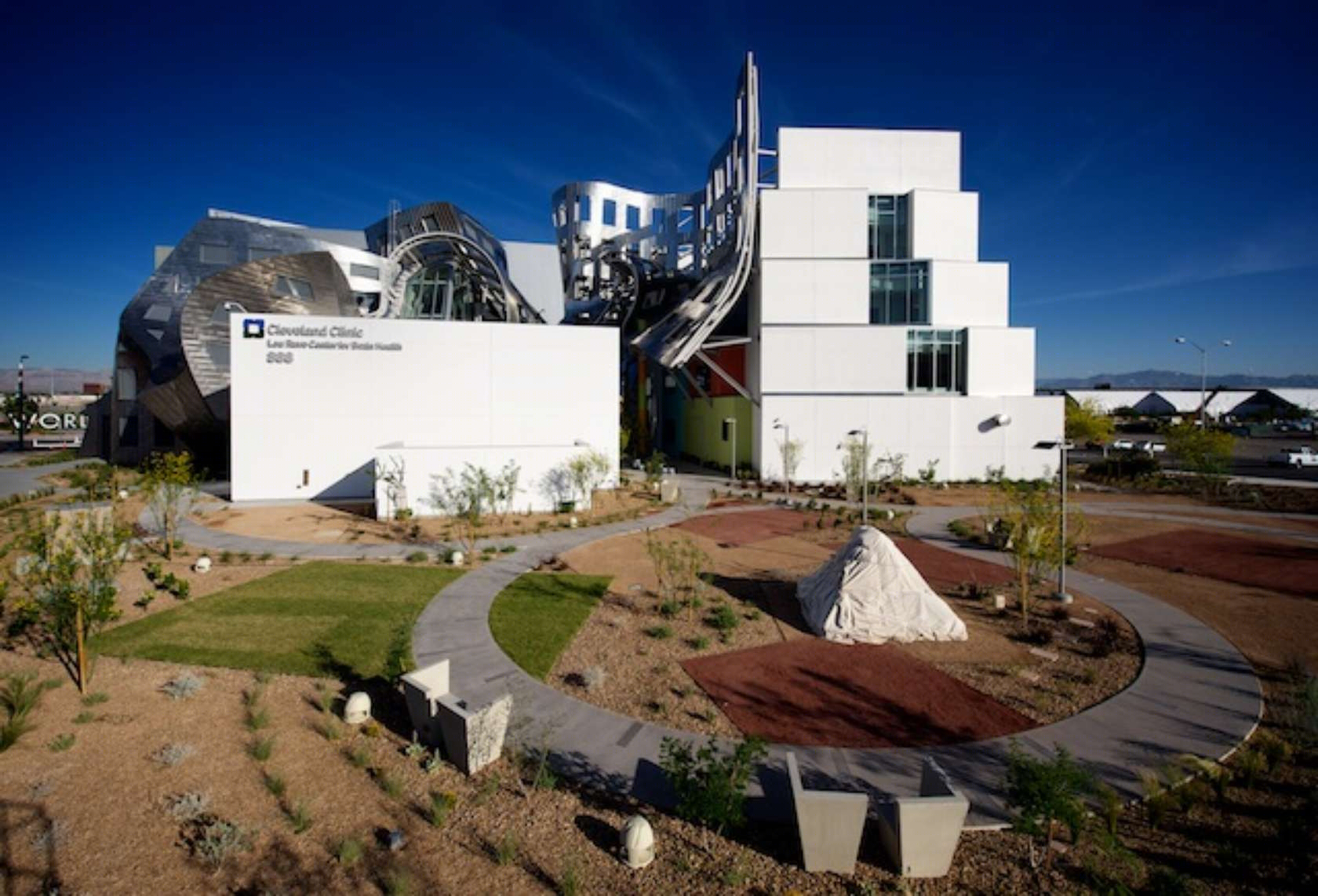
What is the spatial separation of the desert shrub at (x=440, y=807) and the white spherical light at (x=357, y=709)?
7.30ft

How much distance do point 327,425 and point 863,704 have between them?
2625 cm

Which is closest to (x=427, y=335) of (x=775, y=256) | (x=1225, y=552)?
(x=775, y=256)

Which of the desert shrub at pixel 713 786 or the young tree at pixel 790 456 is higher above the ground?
the young tree at pixel 790 456

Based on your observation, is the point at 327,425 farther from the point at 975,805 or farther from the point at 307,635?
the point at 975,805

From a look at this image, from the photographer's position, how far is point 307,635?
38.9 ft

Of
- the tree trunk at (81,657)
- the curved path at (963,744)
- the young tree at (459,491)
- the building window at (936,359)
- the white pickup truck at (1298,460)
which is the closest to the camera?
the curved path at (963,744)

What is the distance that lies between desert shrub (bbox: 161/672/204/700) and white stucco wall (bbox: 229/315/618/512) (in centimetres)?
1528

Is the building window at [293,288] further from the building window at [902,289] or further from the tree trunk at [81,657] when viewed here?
the building window at [902,289]

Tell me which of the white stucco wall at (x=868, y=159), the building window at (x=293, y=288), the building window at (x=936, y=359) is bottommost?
the building window at (x=936, y=359)

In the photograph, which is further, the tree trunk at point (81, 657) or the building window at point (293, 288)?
the building window at point (293, 288)

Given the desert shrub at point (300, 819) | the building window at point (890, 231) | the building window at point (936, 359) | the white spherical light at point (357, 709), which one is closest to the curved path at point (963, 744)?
the white spherical light at point (357, 709)

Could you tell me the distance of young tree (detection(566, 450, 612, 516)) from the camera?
2556 cm

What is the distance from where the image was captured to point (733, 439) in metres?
36.4

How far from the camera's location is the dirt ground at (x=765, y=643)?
953 centimetres
